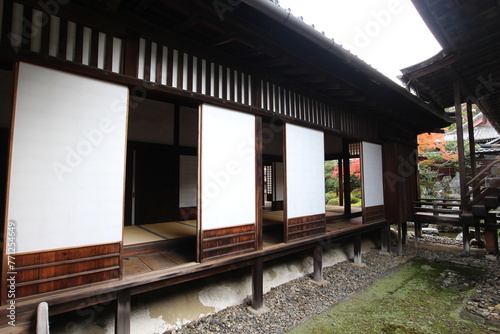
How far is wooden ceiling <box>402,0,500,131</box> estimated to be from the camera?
5363 mm

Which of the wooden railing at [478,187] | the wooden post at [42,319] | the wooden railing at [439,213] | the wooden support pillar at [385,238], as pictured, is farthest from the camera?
the wooden railing at [439,213]

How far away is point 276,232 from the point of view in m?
Answer: 6.37

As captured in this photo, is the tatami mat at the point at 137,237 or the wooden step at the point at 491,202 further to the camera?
the wooden step at the point at 491,202

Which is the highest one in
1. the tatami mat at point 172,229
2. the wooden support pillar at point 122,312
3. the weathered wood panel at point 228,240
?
the weathered wood panel at point 228,240

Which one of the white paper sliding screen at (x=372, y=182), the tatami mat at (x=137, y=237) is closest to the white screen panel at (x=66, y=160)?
the tatami mat at (x=137, y=237)

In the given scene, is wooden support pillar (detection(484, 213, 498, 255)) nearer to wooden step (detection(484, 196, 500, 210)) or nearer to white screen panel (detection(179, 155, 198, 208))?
wooden step (detection(484, 196, 500, 210))

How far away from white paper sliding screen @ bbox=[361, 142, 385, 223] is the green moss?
193 cm

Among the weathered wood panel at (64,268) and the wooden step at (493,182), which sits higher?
the wooden step at (493,182)

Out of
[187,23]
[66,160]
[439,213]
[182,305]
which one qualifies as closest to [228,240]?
[182,305]

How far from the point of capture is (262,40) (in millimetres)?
3711

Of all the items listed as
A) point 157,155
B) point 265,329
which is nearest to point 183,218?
point 157,155

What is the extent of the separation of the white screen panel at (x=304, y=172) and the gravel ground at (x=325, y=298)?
164 cm

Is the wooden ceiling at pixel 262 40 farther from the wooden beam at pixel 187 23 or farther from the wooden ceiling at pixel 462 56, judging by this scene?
the wooden ceiling at pixel 462 56

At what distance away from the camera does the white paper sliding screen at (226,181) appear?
378 cm
